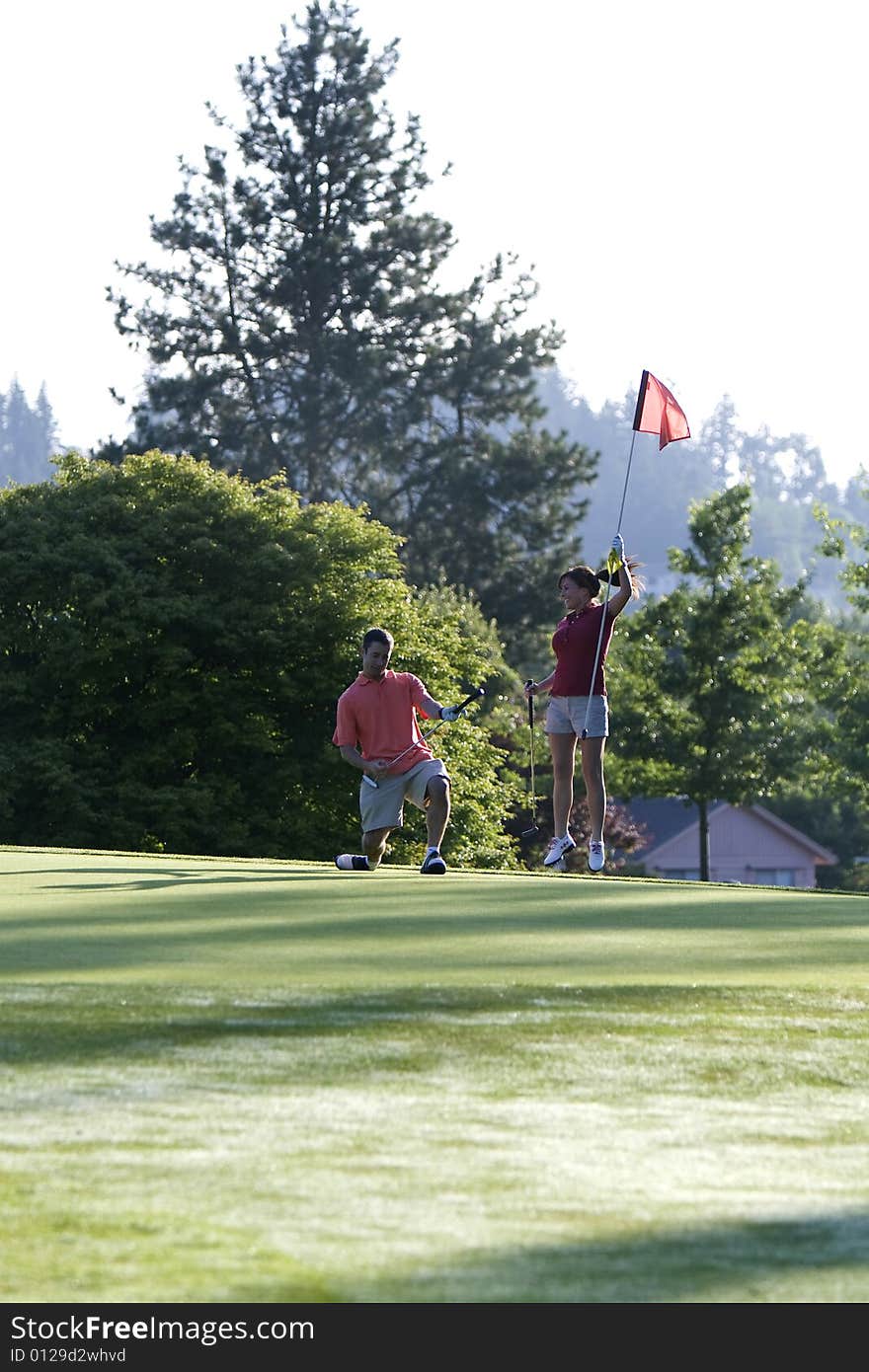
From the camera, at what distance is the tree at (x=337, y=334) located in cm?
6450

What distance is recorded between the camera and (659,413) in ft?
57.9

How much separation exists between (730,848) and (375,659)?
93.6 m

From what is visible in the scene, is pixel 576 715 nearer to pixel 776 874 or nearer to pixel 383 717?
pixel 383 717

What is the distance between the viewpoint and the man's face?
14.2m

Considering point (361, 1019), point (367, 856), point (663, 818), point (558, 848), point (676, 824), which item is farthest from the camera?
point (663, 818)

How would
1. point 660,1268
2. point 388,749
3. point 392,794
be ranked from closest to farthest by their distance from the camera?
point 660,1268 < point 388,749 < point 392,794

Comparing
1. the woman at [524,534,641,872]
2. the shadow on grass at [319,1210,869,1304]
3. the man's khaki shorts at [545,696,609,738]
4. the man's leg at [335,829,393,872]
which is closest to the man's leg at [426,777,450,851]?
the man's leg at [335,829,393,872]

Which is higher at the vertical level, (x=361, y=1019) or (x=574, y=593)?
(x=574, y=593)

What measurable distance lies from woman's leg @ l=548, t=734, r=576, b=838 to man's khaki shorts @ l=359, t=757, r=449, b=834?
0.91 metres

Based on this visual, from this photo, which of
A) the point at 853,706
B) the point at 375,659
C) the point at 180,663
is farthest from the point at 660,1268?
the point at 853,706

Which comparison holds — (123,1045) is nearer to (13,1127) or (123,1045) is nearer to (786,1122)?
(13,1127)

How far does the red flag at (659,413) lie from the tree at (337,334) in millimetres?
46142

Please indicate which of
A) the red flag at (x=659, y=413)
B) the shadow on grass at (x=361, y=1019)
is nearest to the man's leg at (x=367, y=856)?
the red flag at (x=659, y=413)

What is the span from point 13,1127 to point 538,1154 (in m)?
1.47
